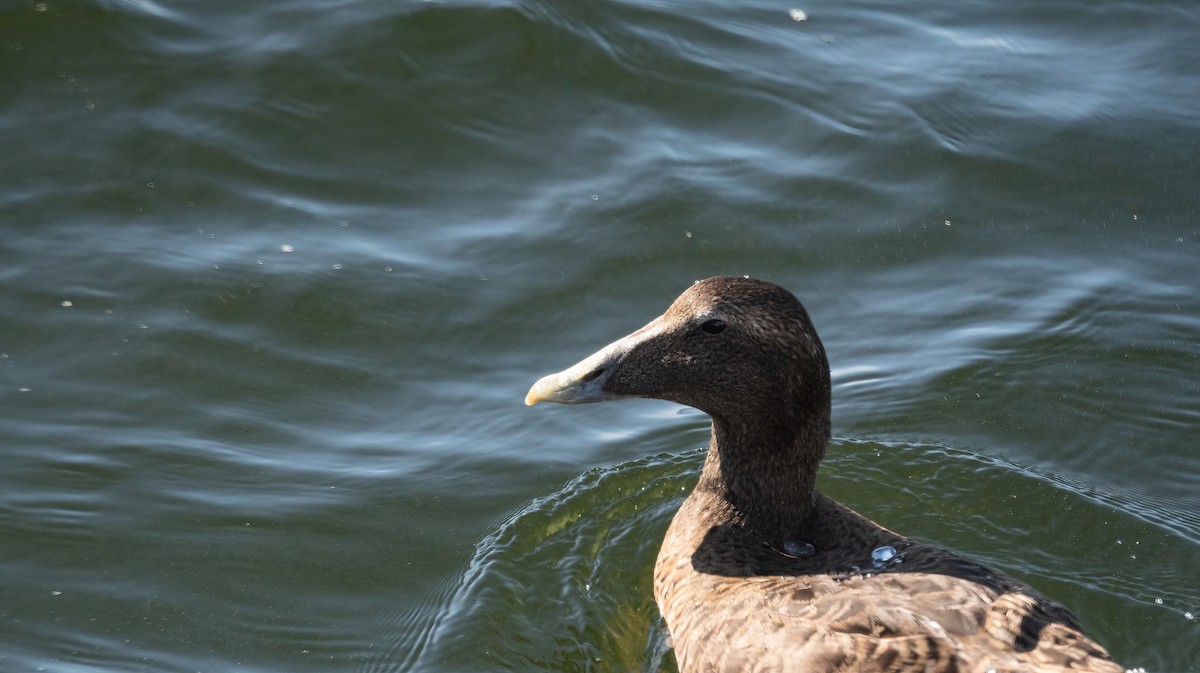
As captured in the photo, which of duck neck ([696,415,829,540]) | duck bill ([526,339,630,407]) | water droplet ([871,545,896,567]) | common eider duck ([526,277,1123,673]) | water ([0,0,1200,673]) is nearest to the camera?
common eider duck ([526,277,1123,673])

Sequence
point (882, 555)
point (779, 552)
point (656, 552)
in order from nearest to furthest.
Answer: point (882, 555) < point (779, 552) < point (656, 552)

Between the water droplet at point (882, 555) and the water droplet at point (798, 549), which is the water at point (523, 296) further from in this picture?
the water droplet at point (882, 555)

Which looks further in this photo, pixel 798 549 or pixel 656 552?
pixel 656 552

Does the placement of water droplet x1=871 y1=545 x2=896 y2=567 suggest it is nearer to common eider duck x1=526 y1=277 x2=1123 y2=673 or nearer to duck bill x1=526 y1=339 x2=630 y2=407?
common eider duck x1=526 y1=277 x2=1123 y2=673

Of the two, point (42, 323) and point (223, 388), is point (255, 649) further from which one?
point (42, 323)

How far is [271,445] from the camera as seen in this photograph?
5.93m

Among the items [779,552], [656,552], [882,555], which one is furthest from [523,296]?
[882,555]

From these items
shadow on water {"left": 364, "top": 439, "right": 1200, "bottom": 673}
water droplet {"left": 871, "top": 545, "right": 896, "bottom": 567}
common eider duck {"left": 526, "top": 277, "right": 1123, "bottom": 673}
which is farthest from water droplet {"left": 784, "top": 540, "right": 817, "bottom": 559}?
shadow on water {"left": 364, "top": 439, "right": 1200, "bottom": 673}

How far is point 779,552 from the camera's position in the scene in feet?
16.4

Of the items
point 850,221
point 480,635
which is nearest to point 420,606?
point 480,635

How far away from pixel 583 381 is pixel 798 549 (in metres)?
1.03

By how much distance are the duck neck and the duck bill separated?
1.76 feet

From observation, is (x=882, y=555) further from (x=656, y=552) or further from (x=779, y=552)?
(x=656, y=552)

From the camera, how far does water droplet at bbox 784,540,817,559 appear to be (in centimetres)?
497
